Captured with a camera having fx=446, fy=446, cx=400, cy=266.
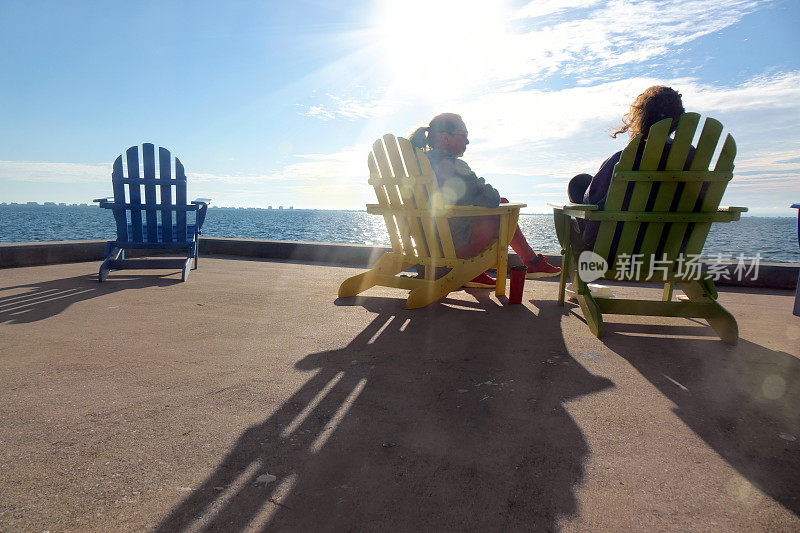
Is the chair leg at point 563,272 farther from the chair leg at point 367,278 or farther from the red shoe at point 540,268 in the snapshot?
the chair leg at point 367,278

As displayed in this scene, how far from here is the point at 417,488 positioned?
133 centimetres

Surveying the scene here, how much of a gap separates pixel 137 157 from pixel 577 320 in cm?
542

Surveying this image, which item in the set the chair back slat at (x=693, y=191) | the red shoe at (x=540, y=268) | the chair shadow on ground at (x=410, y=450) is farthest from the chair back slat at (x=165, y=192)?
the chair back slat at (x=693, y=191)

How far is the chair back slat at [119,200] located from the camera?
5457 mm

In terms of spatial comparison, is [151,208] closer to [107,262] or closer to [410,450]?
[107,262]

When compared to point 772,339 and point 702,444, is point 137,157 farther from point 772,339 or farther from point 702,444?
point 772,339

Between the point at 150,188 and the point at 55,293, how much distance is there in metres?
1.94

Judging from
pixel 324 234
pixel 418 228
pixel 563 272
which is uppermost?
pixel 418 228

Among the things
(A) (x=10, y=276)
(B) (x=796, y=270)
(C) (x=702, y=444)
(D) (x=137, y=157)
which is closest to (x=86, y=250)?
(A) (x=10, y=276)

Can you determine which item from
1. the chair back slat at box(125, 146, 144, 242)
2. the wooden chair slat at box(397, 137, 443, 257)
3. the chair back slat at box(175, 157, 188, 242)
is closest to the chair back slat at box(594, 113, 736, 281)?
the wooden chair slat at box(397, 137, 443, 257)

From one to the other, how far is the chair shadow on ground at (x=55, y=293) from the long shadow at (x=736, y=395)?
4.05m

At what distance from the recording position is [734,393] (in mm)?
2066

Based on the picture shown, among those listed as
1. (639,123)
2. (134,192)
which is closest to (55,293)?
(134,192)

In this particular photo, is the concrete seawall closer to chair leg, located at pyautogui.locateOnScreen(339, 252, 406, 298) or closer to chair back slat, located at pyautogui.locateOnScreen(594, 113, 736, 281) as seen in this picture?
chair leg, located at pyautogui.locateOnScreen(339, 252, 406, 298)
